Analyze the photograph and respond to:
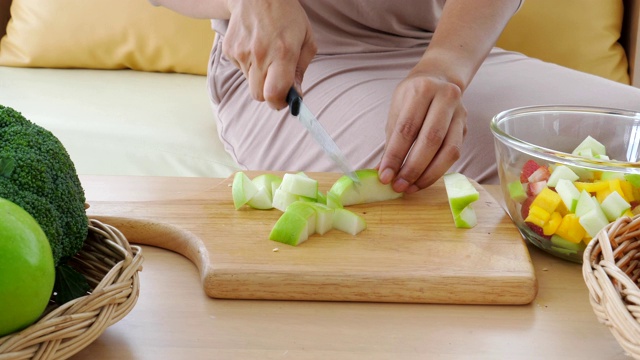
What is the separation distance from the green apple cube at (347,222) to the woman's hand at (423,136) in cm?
13

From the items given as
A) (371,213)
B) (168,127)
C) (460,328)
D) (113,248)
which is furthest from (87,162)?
(460,328)

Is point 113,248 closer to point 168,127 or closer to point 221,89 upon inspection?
point 221,89

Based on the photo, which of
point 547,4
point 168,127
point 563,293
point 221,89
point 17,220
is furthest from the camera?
point 547,4

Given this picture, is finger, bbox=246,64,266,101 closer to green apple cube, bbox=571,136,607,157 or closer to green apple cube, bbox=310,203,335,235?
green apple cube, bbox=310,203,335,235

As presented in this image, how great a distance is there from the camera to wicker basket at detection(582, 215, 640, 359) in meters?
0.66

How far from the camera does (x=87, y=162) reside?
1.69 m

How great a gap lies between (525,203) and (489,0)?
538mm

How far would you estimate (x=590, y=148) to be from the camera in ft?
3.41

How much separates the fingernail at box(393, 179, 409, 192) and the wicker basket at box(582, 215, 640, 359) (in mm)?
357

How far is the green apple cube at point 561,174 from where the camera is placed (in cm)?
92

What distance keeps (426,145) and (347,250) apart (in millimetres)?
247

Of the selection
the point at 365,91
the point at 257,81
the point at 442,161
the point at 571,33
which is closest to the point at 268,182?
the point at 257,81

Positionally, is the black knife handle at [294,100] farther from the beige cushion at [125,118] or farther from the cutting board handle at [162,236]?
the beige cushion at [125,118]

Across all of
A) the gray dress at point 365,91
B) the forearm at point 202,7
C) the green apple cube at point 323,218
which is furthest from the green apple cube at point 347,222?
the forearm at point 202,7
